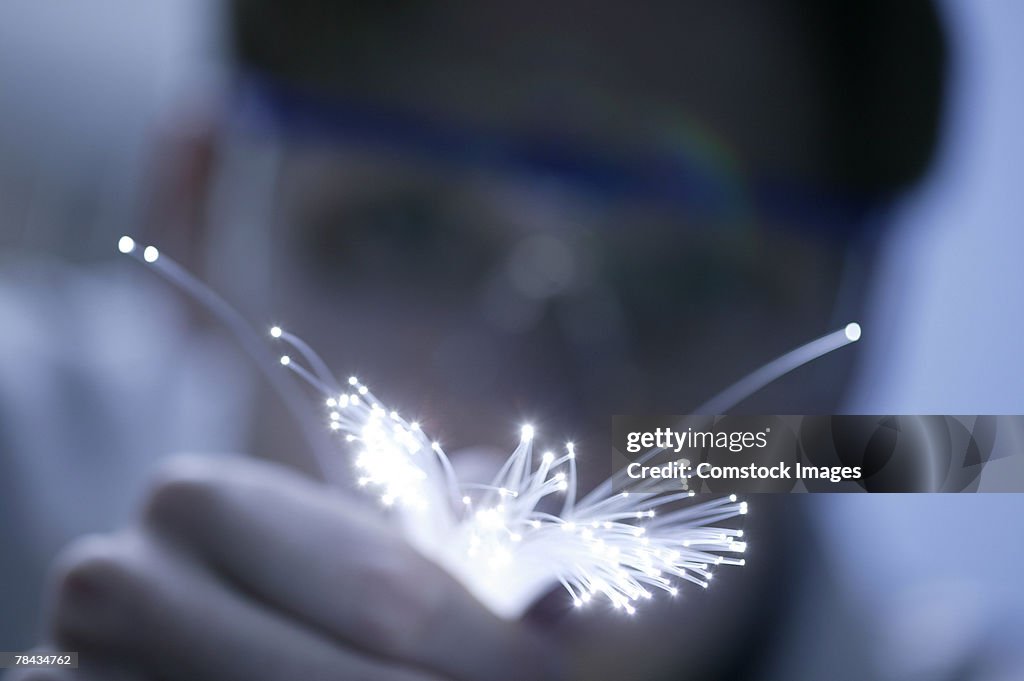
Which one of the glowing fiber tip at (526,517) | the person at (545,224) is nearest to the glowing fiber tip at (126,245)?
the person at (545,224)

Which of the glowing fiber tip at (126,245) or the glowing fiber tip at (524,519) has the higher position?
the glowing fiber tip at (126,245)

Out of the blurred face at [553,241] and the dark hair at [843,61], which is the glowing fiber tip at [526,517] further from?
the dark hair at [843,61]

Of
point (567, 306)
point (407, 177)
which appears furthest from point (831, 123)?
point (407, 177)

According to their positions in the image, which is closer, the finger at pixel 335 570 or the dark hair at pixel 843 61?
the finger at pixel 335 570

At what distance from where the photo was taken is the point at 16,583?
1.73 feet

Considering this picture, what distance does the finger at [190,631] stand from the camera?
486 mm

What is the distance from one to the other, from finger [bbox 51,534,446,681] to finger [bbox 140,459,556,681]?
0.02 meters

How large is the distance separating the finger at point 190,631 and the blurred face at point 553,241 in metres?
0.21

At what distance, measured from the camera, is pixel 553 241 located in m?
0.61

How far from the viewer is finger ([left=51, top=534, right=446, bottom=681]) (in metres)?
0.49

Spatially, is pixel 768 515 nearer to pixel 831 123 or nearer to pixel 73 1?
pixel 831 123

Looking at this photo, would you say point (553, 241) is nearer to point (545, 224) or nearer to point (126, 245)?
point (545, 224)

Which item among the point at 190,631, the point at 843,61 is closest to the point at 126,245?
the point at 190,631

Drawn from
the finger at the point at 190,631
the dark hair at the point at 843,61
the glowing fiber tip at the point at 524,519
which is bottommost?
the finger at the point at 190,631
